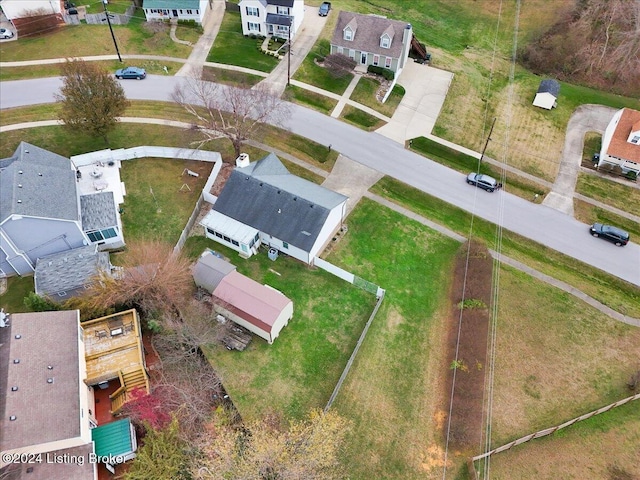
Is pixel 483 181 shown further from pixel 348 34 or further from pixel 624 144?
pixel 348 34

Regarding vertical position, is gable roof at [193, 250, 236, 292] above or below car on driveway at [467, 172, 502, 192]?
below

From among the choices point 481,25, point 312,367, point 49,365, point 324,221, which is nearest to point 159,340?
point 49,365

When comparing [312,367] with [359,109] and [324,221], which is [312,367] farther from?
[359,109]

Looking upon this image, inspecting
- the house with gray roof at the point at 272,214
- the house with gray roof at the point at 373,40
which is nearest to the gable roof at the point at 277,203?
the house with gray roof at the point at 272,214

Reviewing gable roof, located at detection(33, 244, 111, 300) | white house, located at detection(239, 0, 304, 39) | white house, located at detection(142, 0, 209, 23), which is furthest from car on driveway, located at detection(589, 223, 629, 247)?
white house, located at detection(142, 0, 209, 23)

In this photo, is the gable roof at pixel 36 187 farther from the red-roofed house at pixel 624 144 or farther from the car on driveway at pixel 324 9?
the red-roofed house at pixel 624 144

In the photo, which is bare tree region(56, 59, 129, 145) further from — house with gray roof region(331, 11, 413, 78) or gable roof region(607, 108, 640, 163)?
gable roof region(607, 108, 640, 163)
